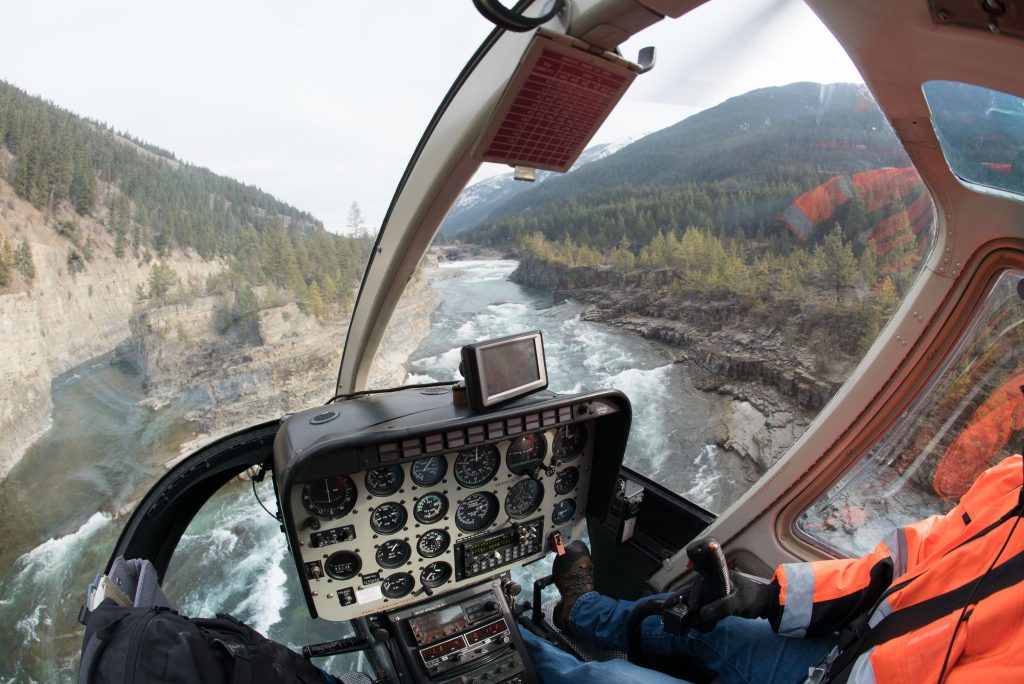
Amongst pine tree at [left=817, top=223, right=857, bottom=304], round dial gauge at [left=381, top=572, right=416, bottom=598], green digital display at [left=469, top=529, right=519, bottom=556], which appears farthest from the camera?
green digital display at [left=469, top=529, right=519, bottom=556]

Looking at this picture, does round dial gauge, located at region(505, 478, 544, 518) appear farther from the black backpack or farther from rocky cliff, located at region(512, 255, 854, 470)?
the black backpack

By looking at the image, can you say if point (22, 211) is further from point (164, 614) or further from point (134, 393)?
point (164, 614)

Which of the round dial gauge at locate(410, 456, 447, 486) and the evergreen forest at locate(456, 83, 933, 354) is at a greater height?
the evergreen forest at locate(456, 83, 933, 354)

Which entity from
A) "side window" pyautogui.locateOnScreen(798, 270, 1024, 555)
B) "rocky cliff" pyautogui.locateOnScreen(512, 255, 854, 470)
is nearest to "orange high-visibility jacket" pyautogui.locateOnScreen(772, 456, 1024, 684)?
"side window" pyautogui.locateOnScreen(798, 270, 1024, 555)

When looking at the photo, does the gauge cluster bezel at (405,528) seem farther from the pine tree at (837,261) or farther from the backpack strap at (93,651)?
the pine tree at (837,261)

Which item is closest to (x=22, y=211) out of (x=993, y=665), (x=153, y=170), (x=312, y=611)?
(x=153, y=170)

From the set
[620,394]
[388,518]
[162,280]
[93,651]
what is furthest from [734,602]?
[162,280]

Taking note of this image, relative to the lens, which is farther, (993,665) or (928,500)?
(928,500)
